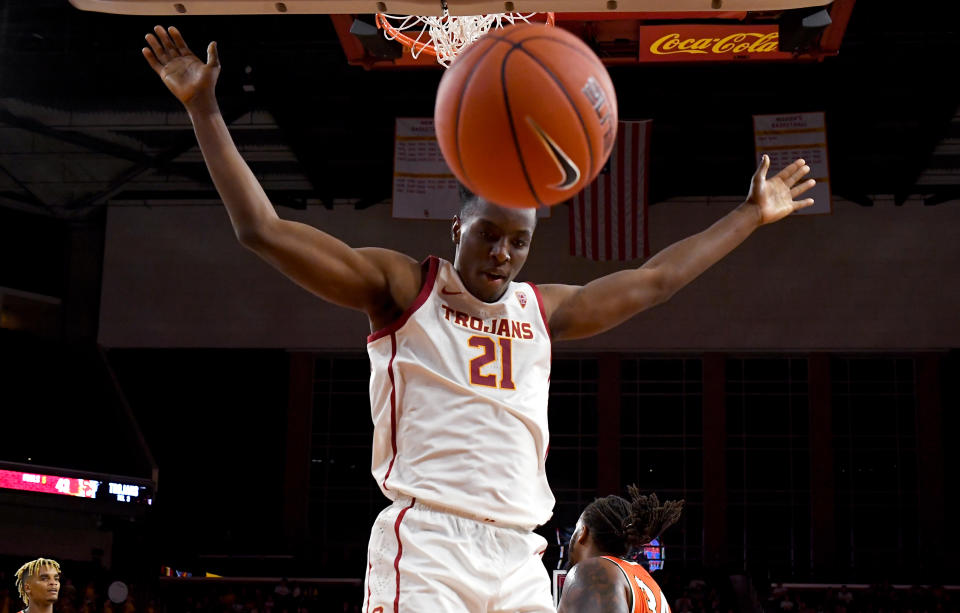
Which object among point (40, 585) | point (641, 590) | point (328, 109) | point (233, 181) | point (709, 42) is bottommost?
point (40, 585)

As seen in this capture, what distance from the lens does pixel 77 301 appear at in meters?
16.2

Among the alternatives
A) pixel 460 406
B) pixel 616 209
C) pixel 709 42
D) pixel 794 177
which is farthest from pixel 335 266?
pixel 616 209

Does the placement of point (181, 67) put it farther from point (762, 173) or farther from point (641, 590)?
point (641, 590)

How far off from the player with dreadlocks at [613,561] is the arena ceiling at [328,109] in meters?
6.75

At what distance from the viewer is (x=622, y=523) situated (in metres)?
4.27

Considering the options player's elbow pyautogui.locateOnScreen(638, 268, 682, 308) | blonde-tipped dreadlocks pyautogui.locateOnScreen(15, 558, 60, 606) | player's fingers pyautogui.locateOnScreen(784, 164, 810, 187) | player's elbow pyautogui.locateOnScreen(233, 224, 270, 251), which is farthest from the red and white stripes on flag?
player's elbow pyautogui.locateOnScreen(233, 224, 270, 251)

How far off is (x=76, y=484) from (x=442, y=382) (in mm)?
12991

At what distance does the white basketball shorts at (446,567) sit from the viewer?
251 cm

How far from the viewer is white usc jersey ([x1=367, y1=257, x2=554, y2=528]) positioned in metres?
2.62

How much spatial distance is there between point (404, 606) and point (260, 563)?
12.6 metres

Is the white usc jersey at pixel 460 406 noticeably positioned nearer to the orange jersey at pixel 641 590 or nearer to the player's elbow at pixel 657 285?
the player's elbow at pixel 657 285

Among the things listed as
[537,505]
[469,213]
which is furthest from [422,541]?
[469,213]

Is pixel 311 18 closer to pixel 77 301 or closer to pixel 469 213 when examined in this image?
pixel 77 301

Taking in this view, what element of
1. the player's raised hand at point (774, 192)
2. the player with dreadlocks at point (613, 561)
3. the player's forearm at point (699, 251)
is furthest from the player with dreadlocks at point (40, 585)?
the player's raised hand at point (774, 192)
